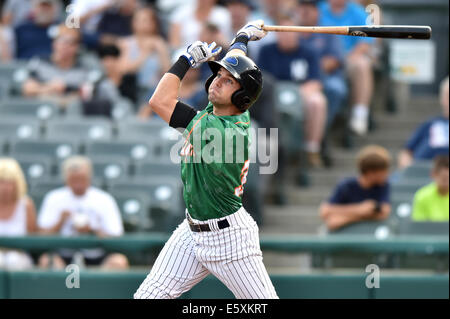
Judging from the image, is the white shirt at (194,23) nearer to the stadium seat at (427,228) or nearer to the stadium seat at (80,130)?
the stadium seat at (80,130)

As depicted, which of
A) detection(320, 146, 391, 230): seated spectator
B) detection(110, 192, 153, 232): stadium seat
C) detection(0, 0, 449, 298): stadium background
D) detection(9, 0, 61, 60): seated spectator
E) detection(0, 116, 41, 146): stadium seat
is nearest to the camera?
detection(0, 0, 449, 298): stadium background

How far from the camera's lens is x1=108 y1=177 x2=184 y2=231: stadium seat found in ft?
23.9

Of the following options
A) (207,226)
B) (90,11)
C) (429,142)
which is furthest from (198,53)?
(90,11)

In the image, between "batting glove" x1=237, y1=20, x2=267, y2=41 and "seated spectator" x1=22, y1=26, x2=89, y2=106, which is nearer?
"batting glove" x1=237, y1=20, x2=267, y2=41

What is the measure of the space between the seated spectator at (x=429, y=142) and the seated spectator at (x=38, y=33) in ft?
13.3

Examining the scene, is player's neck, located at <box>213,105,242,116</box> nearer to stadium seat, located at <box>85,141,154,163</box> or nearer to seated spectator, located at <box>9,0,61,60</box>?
stadium seat, located at <box>85,141,154,163</box>

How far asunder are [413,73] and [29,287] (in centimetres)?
605

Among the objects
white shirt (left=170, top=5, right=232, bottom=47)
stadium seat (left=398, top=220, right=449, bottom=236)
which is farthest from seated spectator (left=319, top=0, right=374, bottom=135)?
stadium seat (left=398, top=220, right=449, bottom=236)

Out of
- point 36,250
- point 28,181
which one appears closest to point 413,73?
point 28,181

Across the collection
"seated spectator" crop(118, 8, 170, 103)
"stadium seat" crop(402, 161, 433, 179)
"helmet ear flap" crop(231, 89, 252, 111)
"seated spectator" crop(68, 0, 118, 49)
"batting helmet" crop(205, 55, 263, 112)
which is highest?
"seated spectator" crop(68, 0, 118, 49)

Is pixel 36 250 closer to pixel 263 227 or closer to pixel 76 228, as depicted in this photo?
pixel 76 228

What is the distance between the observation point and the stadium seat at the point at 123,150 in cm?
790

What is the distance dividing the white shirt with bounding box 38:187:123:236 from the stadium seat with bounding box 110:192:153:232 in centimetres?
14
